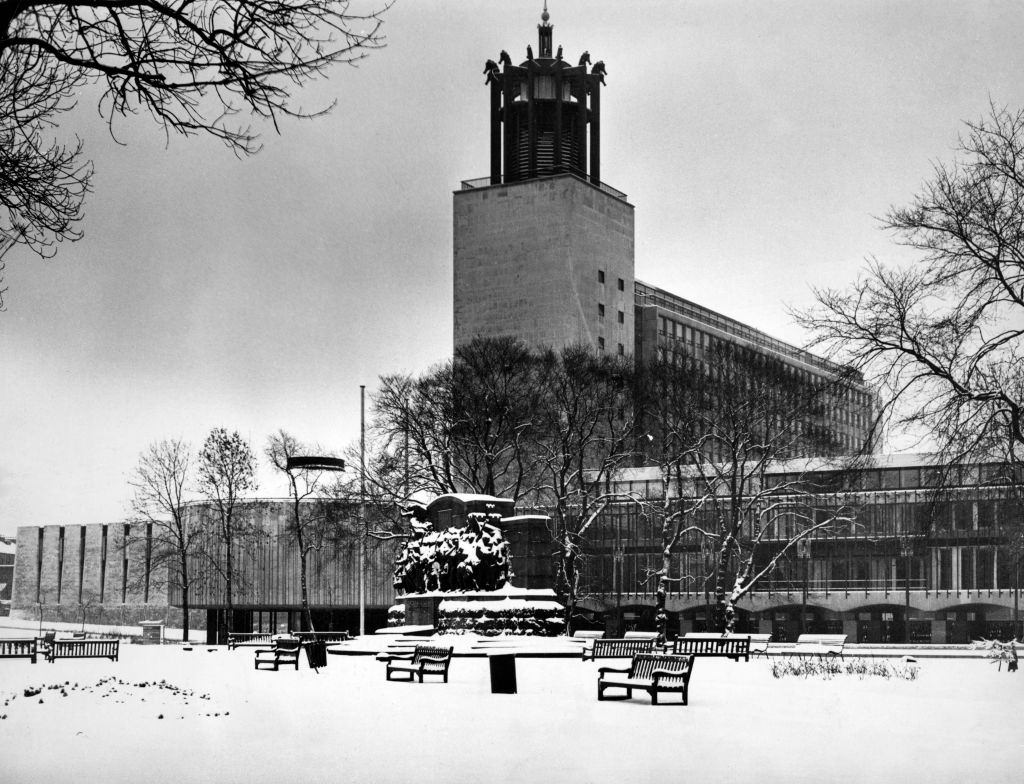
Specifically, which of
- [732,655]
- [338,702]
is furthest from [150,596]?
[338,702]

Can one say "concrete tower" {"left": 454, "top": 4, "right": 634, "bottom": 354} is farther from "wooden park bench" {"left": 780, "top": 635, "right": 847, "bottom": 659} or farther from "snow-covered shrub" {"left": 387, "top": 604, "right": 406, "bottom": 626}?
"wooden park bench" {"left": 780, "top": 635, "right": 847, "bottom": 659}

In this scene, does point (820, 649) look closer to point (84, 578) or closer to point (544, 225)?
point (544, 225)

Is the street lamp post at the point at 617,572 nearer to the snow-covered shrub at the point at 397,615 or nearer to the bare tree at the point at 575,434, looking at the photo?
the bare tree at the point at 575,434

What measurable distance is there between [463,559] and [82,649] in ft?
36.1

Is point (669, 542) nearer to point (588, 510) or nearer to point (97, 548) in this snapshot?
point (588, 510)

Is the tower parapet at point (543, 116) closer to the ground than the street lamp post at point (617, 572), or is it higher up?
higher up

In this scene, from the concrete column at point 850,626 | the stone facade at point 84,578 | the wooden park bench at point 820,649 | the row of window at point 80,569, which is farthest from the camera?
the row of window at point 80,569

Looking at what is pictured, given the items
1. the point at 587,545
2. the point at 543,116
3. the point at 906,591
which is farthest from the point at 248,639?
the point at 543,116

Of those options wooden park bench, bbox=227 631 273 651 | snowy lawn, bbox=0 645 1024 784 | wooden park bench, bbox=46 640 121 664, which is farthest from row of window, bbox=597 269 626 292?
snowy lawn, bbox=0 645 1024 784

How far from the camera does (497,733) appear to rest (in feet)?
54.7

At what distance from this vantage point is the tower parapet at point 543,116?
98.9 meters

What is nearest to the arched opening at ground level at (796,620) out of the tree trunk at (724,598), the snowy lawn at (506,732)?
the tree trunk at (724,598)

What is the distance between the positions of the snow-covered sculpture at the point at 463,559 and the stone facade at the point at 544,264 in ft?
161

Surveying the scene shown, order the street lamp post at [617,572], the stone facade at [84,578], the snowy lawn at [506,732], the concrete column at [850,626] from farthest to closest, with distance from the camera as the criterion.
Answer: the stone facade at [84,578], the concrete column at [850,626], the street lamp post at [617,572], the snowy lawn at [506,732]
